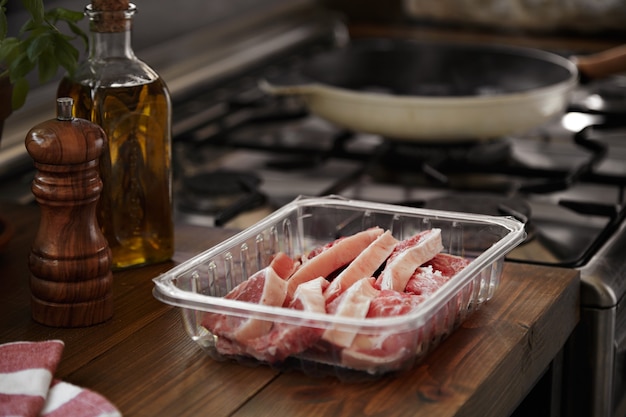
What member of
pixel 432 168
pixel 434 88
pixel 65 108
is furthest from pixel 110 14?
pixel 434 88

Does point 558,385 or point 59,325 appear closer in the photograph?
point 59,325

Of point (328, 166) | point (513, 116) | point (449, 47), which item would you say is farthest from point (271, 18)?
point (513, 116)

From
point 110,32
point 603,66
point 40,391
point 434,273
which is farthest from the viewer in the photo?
point 603,66

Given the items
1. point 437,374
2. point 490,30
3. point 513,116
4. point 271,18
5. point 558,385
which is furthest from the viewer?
point 490,30

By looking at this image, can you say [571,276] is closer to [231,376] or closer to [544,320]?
[544,320]

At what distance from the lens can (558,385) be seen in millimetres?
1007

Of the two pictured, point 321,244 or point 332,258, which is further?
point 321,244

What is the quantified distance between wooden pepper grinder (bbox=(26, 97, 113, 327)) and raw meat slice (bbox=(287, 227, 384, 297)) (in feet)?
0.53

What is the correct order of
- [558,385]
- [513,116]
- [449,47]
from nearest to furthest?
[558,385] < [513,116] < [449,47]

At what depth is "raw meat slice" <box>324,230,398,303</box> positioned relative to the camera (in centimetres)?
80

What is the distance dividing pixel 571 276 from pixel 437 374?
253 millimetres

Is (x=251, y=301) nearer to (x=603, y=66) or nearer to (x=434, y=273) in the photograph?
(x=434, y=273)

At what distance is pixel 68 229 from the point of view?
840 millimetres

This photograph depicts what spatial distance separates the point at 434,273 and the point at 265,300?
14 cm
